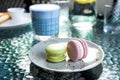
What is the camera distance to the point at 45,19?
0.77m

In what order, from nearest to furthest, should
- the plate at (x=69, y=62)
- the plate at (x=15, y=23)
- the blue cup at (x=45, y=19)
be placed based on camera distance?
the plate at (x=69, y=62), the blue cup at (x=45, y=19), the plate at (x=15, y=23)

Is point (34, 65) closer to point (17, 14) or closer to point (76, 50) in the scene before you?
point (76, 50)

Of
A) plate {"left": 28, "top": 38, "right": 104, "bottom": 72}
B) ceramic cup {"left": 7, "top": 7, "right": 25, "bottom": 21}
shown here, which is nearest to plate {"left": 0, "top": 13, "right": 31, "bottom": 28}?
ceramic cup {"left": 7, "top": 7, "right": 25, "bottom": 21}

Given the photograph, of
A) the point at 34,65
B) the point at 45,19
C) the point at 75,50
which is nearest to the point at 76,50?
the point at 75,50

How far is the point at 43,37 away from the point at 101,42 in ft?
0.64

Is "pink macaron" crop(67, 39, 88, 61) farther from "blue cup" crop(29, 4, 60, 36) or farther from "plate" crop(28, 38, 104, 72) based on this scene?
"blue cup" crop(29, 4, 60, 36)

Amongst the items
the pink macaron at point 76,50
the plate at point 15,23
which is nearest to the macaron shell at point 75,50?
the pink macaron at point 76,50

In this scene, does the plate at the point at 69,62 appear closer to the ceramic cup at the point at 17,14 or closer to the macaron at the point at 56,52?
the macaron at the point at 56,52

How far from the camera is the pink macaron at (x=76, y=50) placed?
57 centimetres

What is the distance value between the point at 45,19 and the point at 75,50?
24cm

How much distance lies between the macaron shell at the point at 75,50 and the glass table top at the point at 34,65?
0.14 feet

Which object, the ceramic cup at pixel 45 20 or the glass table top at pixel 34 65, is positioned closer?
the glass table top at pixel 34 65

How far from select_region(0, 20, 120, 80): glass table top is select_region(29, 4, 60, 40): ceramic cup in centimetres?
4

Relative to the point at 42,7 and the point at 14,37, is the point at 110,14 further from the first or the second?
the point at 14,37
